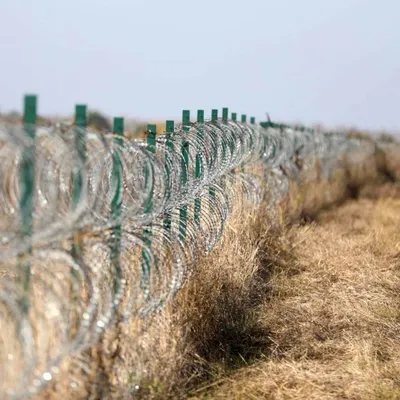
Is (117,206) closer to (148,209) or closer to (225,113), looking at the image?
(148,209)

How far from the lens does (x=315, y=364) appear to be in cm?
602

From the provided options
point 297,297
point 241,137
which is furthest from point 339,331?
point 241,137

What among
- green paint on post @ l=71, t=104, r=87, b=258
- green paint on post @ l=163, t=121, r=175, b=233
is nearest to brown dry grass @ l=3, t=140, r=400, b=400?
green paint on post @ l=163, t=121, r=175, b=233

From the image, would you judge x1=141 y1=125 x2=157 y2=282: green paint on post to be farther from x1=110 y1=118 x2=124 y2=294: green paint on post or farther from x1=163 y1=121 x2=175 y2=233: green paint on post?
x1=110 y1=118 x2=124 y2=294: green paint on post

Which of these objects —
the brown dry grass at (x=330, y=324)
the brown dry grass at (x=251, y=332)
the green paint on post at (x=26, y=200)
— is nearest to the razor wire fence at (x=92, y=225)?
the green paint on post at (x=26, y=200)

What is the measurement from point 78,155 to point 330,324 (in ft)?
11.8

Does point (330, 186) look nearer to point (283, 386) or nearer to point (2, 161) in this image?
point (283, 386)

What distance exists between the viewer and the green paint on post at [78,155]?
417cm

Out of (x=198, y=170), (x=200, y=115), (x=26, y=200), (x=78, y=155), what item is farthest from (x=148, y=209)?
(x=200, y=115)

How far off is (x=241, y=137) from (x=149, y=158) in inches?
177

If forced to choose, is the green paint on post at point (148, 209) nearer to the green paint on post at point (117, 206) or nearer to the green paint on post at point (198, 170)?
the green paint on post at point (117, 206)

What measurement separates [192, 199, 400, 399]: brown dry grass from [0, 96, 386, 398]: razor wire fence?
2.68 ft

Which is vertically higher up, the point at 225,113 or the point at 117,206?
the point at 225,113

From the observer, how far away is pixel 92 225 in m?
4.46
